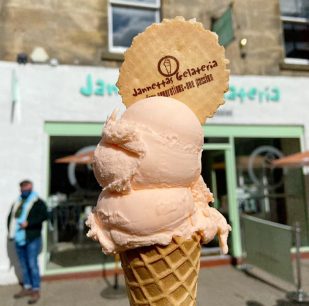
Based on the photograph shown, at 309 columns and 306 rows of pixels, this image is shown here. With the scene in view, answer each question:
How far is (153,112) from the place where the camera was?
235 cm

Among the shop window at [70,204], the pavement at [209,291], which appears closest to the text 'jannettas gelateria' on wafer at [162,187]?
the pavement at [209,291]

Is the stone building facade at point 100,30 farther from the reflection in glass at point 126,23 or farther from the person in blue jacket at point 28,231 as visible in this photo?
the person in blue jacket at point 28,231

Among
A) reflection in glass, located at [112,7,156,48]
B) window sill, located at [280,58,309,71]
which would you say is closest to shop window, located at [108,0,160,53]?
reflection in glass, located at [112,7,156,48]

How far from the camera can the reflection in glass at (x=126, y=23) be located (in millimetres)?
7594

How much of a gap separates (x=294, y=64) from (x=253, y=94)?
4.64 ft

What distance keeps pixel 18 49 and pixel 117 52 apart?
200 centimetres

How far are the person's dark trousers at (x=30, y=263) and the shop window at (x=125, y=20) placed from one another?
4.33m

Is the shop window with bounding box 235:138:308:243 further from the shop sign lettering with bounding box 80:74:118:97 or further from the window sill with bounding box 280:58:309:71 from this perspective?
the shop sign lettering with bounding box 80:74:118:97

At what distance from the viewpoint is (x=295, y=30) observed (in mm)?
8727

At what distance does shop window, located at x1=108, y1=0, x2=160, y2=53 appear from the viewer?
24.8 ft

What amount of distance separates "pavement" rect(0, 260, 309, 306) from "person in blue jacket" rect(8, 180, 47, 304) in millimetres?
281

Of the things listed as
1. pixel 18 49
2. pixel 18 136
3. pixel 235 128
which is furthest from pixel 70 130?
pixel 235 128

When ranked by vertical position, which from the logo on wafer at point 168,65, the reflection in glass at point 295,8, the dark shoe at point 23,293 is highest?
the reflection in glass at point 295,8

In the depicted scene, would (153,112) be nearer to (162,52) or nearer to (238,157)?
(162,52)
